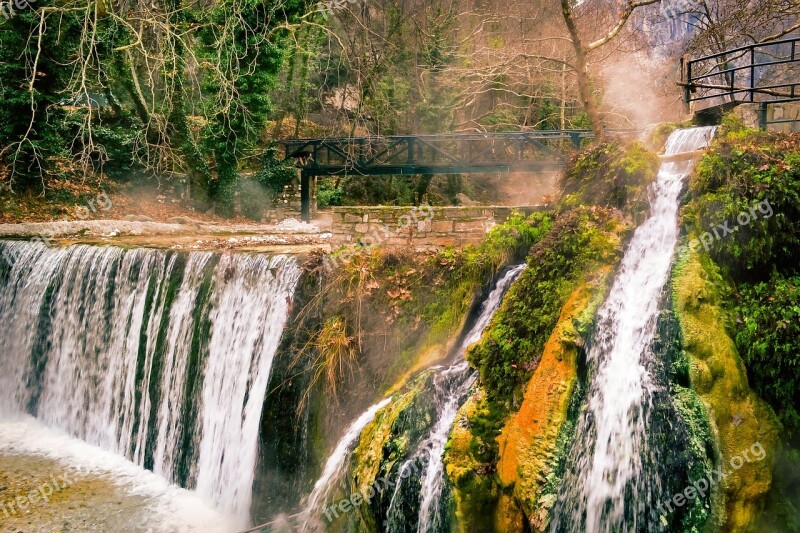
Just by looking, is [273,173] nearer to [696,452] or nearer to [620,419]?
[620,419]

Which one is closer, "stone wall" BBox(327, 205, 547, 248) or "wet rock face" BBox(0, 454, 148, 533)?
"wet rock face" BBox(0, 454, 148, 533)

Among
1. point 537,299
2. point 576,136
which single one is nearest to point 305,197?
point 576,136

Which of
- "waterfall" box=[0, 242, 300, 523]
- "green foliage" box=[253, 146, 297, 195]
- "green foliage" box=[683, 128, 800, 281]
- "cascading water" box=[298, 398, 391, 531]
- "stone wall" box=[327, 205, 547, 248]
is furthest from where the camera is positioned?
"green foliage" box=[253, 146, 297, 195]

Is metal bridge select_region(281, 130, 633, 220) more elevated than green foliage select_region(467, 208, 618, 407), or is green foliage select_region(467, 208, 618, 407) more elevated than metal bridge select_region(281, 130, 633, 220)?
metal bridge select_region(281, 130, 633, 220)

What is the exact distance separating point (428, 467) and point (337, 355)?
86.4 inches

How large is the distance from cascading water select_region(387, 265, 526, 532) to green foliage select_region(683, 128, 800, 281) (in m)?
2.43

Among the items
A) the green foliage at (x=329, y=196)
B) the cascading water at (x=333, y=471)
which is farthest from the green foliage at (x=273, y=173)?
the cascading water at (x=333, y=471)

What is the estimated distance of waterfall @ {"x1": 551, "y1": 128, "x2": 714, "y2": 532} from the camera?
4012 millimetres

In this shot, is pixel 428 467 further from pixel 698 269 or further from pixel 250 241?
pixel 250 241

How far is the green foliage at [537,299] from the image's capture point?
16.5 ft

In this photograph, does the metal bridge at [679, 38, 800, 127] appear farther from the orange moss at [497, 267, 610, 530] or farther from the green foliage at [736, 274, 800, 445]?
the orange moss at [497, 267, 610, 530]

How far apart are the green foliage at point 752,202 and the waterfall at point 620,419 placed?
41 cm

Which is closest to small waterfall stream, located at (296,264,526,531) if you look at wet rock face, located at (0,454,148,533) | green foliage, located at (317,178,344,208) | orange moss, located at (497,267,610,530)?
orange moss, located at (497,267,610,530)

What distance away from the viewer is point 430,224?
7473 millimetres
